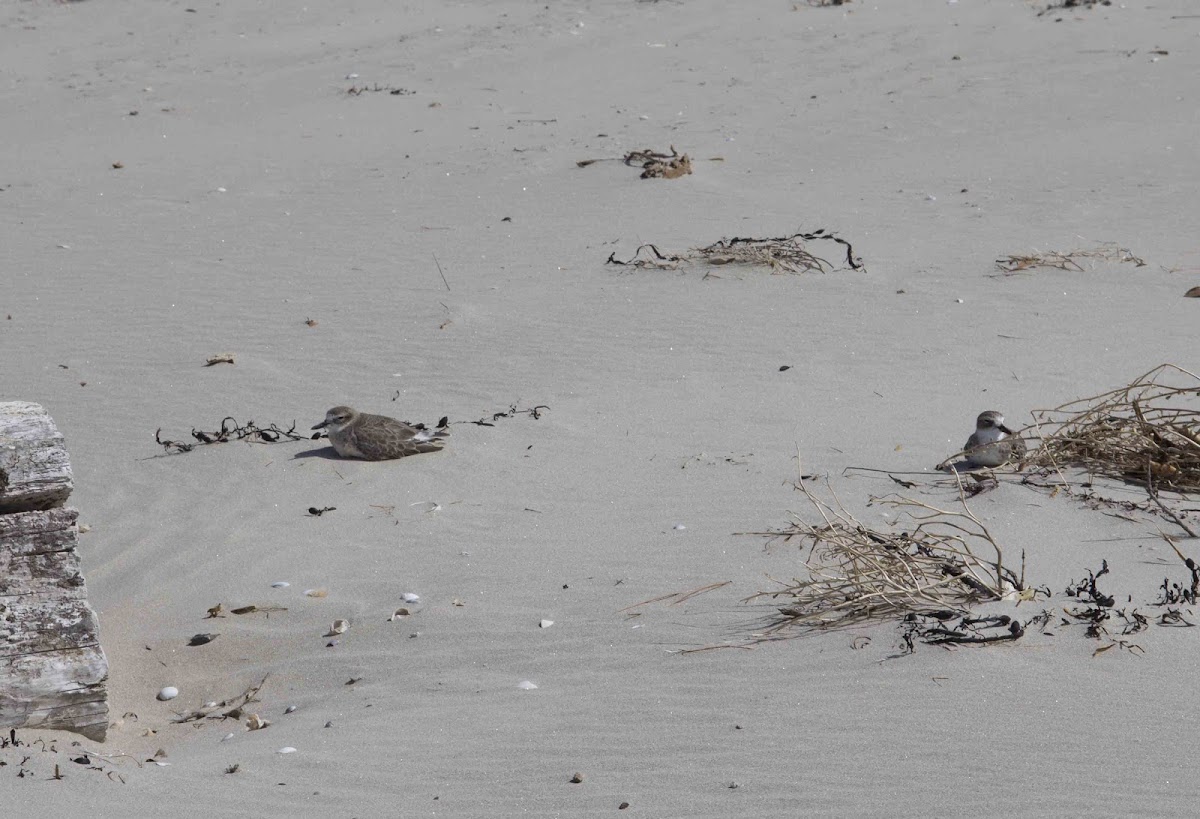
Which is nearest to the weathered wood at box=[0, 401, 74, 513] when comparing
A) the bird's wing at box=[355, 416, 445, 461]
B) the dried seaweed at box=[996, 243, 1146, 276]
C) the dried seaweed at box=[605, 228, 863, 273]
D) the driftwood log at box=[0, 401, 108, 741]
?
the driftwood log at box=[0, 401, 108, 741]

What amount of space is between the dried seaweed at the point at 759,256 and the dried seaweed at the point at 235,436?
3.82m

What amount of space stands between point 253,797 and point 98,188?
11179mm

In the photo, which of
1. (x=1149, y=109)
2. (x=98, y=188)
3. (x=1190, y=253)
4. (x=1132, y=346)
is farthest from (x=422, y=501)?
(x=1149, y=109)

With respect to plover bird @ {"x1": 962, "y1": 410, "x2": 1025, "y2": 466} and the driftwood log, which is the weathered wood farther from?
plover bird @ {"x1": 962, "y1": 410, "x2": 1025, "y2": 466}

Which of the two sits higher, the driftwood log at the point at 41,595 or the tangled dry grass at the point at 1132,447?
the driftwood log at the point at 41,595

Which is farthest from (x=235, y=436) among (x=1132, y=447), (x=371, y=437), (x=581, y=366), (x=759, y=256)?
(x=1132, y=447)

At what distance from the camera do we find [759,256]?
10273mm

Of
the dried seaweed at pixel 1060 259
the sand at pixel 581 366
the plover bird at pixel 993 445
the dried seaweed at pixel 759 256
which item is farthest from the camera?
the dried seaweed at pixel 759 256

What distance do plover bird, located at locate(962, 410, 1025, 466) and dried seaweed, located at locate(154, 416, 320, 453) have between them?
12.2ft

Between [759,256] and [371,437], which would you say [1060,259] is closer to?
[759,256]

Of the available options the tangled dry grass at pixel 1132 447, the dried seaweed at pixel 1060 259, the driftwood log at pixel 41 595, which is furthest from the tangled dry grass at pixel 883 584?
the dried seaweed at pixel 1060 259

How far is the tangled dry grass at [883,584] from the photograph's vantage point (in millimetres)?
4473

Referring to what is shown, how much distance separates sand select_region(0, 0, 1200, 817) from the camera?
3904 mm

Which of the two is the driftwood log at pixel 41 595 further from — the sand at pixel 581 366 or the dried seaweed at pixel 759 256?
the dried seaweed at pixel 759 256
